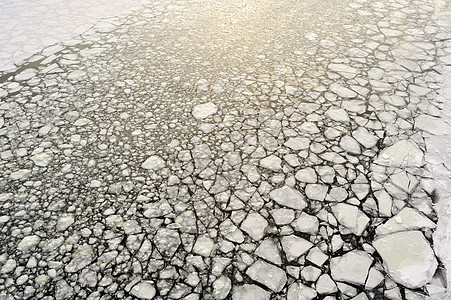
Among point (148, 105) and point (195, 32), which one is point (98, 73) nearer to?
point (148, 105)

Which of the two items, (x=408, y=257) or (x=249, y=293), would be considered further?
(x=408, y=257)

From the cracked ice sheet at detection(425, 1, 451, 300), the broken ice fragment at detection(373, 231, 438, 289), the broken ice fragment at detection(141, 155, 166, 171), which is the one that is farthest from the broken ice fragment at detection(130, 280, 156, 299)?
the cracked ice sheet at detection(425, 1, 451, 300)

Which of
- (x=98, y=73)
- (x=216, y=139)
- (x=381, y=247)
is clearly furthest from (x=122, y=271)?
(x=98, y=73)

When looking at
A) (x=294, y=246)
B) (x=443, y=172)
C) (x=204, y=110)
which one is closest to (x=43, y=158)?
(x=204, y=110)

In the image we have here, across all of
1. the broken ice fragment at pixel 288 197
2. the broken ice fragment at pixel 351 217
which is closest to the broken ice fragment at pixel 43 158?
the broken ice fragment at pixel 288 197

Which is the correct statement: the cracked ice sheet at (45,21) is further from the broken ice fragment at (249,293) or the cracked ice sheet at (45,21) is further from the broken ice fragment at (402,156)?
the broken ice fragment at (402,156)

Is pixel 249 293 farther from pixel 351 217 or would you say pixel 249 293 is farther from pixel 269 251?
pixel 351 217

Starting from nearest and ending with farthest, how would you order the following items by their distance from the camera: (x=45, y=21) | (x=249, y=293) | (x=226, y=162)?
(x=249, y=293) → (x=226, y=162) → (x=45, y=21)
